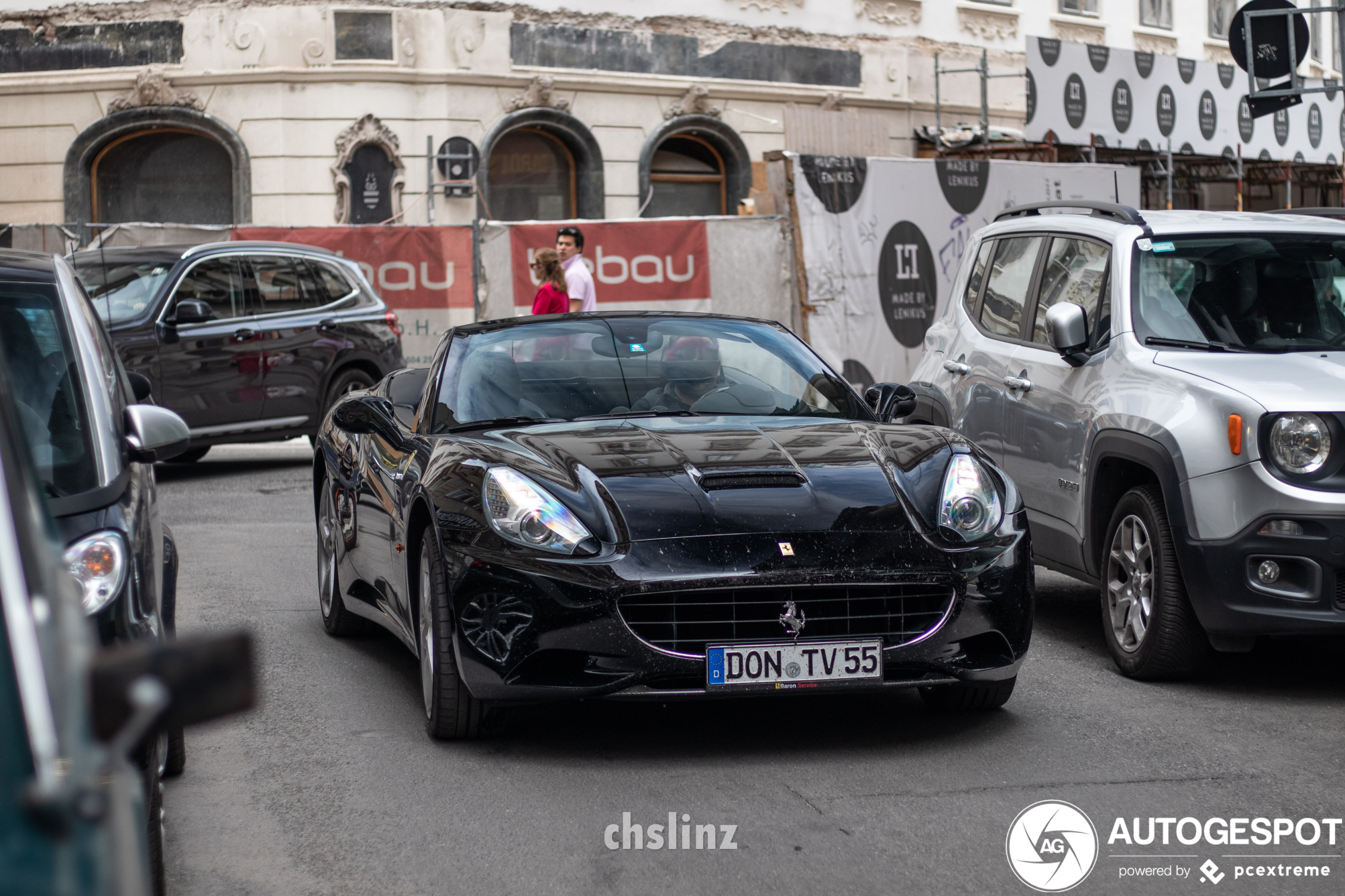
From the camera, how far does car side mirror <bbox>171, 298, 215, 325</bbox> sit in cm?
1295

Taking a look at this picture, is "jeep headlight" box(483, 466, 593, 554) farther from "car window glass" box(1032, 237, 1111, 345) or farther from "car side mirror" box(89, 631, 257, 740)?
"car side mirror" box(89, 631, 257, 740)

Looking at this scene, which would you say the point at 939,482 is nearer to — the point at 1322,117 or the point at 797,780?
the point at 797,780

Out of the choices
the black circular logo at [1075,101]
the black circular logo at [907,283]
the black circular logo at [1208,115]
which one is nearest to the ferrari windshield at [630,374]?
the black circular logo at [907,283]

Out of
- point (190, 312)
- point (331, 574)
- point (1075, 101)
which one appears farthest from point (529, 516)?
point (1075, 101)

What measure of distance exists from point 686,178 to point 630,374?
21551 millimetres

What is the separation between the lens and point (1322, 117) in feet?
128

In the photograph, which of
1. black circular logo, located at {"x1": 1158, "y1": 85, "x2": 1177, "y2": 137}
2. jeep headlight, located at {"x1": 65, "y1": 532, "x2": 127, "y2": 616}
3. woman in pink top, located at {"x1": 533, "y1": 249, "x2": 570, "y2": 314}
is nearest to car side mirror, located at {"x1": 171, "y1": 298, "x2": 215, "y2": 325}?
woman in pink top, located at {"x1": 533, "y1": 249, "x2": 570, "y2": 314}

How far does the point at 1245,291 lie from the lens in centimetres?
695

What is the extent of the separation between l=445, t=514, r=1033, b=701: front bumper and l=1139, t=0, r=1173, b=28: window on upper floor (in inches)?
1237

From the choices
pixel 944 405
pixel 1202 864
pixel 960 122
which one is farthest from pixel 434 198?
pixel 1202 864

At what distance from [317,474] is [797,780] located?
3.61 meters

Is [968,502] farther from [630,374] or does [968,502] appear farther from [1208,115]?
[1208,115]

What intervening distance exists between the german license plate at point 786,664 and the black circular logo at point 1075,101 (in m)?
26.6

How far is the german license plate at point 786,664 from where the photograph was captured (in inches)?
196
